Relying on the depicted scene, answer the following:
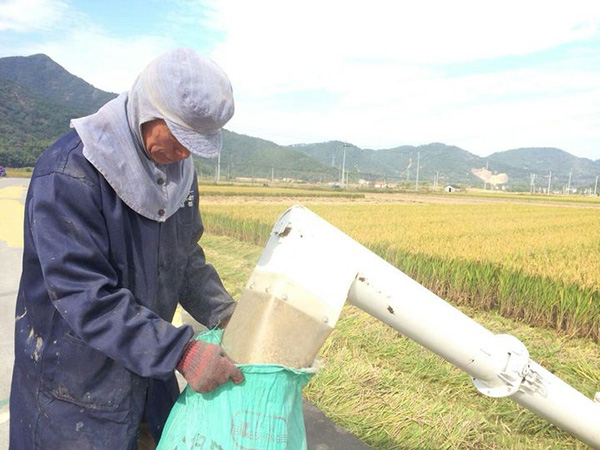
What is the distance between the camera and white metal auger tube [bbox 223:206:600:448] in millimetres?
1212

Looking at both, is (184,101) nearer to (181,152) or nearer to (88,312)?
(181,152)

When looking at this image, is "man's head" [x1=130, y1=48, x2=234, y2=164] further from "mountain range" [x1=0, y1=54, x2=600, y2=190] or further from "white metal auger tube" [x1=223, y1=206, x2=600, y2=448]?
"mountain range" [x1=0, y1=54, x2=600, y2=190]

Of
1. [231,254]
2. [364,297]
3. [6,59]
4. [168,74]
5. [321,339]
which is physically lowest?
[231,254]

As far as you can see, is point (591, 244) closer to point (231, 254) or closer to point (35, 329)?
point (231, 254)

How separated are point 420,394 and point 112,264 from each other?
9.04 ft

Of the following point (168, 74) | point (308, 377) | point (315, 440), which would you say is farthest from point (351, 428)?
point (168, 74)

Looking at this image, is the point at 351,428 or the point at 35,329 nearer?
the point at 35,329

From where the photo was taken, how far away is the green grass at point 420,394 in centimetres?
291

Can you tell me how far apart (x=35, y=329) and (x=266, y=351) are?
71cm

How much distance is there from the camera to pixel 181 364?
124 centimetres

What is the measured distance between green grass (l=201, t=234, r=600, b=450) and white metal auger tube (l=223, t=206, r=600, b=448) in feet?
5.66

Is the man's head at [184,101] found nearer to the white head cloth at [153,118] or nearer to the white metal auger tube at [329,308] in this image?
the white head cloth at [153,118]

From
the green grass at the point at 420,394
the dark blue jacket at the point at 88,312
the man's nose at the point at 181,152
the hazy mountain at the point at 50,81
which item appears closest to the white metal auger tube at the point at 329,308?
the dark blue jacket at the point at 88,312

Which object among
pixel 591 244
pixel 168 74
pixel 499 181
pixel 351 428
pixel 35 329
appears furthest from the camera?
pixel 499 181
